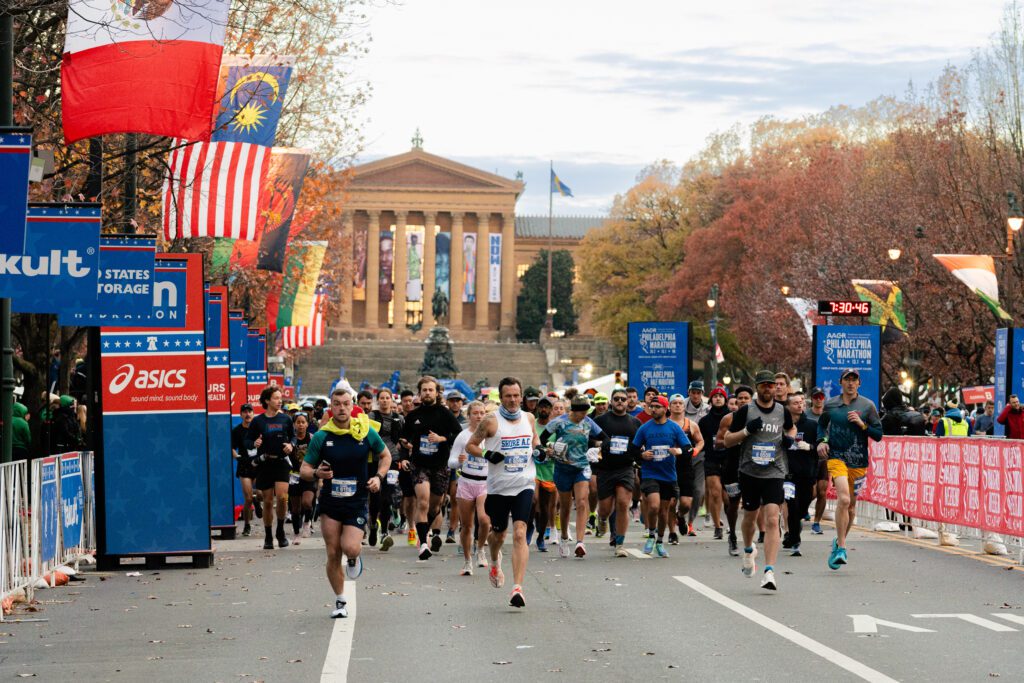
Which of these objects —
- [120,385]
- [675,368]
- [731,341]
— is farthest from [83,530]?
[731,341]

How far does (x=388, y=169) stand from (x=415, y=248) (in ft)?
21.3

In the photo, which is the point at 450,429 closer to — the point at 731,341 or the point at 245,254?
the point at 245,254

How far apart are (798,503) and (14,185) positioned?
33.2 ft

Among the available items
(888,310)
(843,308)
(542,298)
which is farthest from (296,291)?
(542,298)

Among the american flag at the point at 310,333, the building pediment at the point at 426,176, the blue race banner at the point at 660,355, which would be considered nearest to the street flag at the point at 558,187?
the building pediment at the point at 426,176

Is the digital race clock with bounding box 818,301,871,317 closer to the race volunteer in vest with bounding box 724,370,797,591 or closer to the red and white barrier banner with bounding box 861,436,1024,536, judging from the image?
the red and white barrier banner with bounding box 861,436,1024,536

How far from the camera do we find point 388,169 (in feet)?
415

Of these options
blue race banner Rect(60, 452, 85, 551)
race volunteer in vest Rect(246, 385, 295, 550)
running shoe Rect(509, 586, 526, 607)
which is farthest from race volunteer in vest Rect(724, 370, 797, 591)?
race volunteer in vest Rect(246, 385, 295, 550)

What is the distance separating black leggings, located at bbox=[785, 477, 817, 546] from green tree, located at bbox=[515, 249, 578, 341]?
107 m

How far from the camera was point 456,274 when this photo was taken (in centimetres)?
12838

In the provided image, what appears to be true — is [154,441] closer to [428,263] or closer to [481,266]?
[428,263]

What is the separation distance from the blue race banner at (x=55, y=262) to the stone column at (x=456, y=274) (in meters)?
113

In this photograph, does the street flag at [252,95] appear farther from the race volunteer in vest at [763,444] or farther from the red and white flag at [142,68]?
the race volunteer in vest at [763,444]

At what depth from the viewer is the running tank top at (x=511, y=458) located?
13867mm
